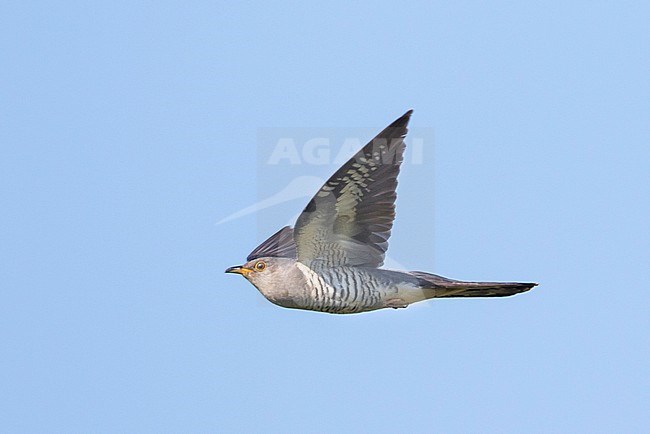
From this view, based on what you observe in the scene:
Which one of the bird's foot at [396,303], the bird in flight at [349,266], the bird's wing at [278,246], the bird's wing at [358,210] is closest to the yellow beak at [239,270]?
the bird in flight at [349,266]

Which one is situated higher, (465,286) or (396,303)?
(465,286)

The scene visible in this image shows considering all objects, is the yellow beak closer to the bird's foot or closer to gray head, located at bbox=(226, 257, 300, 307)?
gray head, located at bbox=(226, 257, 300, 307)

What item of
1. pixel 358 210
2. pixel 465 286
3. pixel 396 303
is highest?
pixel 358 210

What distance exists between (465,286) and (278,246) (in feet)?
7.29

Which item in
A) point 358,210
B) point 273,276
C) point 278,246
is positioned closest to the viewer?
point 358,210

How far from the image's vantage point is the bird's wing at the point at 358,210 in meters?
8.16

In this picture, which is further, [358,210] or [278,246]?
[278,246]

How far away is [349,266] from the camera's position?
8828 millimetres

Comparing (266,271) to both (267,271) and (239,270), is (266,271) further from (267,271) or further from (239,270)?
(239,270)

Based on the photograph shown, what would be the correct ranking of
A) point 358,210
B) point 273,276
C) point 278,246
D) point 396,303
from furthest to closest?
point 278,246, point 396,303, point 273,276, point 358,210

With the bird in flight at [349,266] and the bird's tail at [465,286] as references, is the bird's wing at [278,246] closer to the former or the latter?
the bird in flight at [349,266]

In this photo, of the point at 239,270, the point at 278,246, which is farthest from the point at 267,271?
the point at 278,246

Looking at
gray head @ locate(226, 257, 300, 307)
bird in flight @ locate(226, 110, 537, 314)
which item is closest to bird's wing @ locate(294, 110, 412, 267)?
bird in flight @ locate(226, 110, 537, 314)

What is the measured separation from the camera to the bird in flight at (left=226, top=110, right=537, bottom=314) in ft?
27.6
